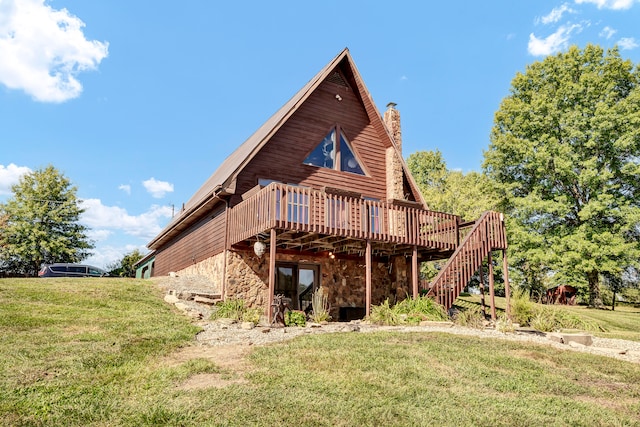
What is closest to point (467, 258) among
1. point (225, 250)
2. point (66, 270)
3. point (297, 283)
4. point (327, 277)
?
point (327, 277)

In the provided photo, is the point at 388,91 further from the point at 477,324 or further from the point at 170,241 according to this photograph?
the point at 170,241

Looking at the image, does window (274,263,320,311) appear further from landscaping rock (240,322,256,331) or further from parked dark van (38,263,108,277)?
parked dark van (38,263,108,277)

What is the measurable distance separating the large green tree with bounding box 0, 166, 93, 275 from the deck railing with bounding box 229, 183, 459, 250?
2652 cm

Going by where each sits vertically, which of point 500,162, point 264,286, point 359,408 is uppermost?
point 500,162

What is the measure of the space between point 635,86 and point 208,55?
21699mm

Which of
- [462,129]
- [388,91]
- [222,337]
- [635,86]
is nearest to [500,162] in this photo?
[462,129]

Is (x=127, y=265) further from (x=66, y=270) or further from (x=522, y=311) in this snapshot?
(x=522, y=311)

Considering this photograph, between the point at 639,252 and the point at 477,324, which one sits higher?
the point at 639,252

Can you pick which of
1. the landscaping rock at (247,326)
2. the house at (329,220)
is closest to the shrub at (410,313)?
the house at (329,220)

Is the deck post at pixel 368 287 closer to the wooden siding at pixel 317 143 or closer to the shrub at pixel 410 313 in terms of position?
the shrub at pixel 410 313

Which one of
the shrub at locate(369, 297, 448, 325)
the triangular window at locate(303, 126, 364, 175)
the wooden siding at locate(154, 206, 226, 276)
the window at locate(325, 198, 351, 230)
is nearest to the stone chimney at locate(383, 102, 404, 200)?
the triangular window at locate(303, 126, 364, 175)

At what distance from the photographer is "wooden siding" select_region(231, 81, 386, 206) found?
50.5 ft

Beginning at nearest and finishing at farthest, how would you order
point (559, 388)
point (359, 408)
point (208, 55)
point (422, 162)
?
point (359, 408) < point (559, 388) < point (208, 55) < point (422, 162)

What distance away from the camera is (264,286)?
14.8m
